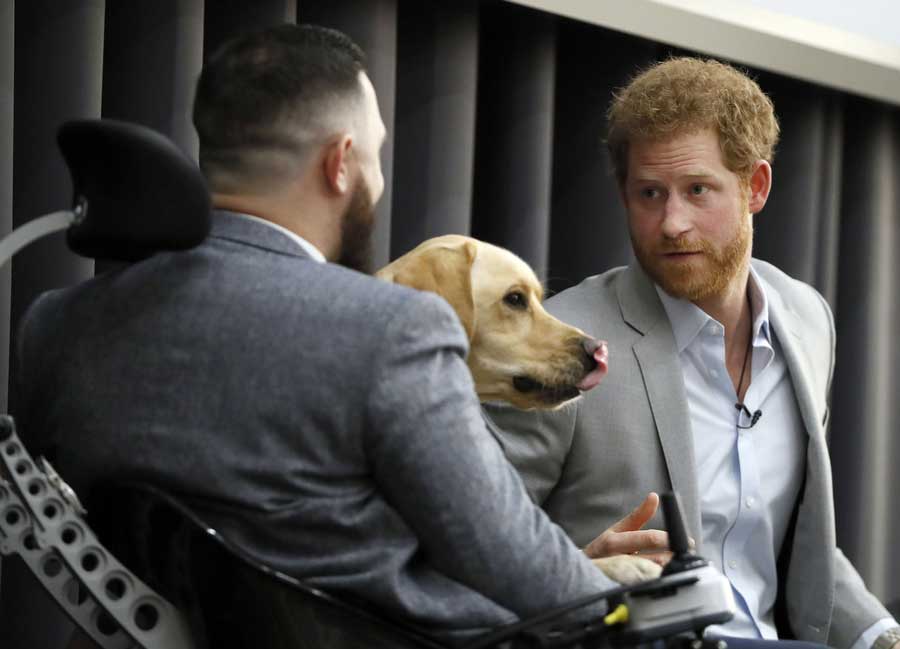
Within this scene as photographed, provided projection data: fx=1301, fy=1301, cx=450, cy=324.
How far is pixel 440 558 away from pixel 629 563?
381 millimetres

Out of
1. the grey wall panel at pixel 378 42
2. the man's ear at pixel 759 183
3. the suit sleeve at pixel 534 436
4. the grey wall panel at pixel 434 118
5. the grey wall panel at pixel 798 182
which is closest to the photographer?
the suit sleeve at pixel 534 436

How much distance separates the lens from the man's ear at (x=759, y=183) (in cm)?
199

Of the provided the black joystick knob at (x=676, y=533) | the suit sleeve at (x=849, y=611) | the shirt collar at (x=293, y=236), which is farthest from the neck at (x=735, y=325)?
the shirt collar at (x=293, y=236)

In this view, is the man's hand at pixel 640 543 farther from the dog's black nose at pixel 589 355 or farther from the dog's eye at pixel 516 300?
the dog's eye at pixel 516 300

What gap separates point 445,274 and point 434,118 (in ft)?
2.67

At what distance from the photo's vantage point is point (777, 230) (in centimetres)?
295

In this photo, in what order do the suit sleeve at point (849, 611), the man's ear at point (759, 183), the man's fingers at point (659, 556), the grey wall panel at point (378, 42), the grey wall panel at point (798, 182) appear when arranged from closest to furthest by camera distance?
1. the man's fingers at point (659, 556)
2. the suit sleeve at point (849, 611)
3. the man's ear at point (759, 183)
4. the grey wall panel at point (378, 42)
5. the grey wall panel at point (798, 182)

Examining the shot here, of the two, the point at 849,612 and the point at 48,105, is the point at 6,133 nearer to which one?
the point at 48,105

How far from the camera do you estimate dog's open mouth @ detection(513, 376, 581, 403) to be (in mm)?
1646

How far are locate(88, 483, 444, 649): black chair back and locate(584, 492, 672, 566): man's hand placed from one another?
440 millimetres

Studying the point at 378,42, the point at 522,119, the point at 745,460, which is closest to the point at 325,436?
the point at 745,460

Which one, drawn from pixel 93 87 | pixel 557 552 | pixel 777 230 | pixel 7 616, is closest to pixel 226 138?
pixel 557 552

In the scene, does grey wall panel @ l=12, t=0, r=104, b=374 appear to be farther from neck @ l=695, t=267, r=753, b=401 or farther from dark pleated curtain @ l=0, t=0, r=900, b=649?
neck @ l=695, t=267, r=753, b=401

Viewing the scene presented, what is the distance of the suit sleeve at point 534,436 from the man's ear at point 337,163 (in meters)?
0.62
